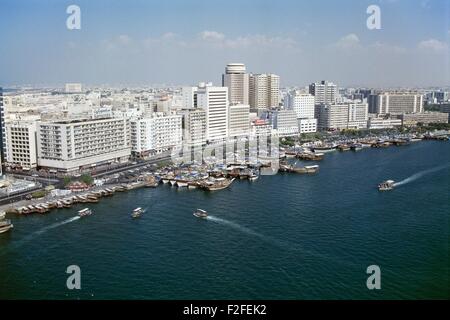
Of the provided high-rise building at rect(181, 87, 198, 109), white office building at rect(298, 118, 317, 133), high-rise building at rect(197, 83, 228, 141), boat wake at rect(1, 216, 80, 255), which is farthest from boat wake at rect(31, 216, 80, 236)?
white office building at rect(298, 118, 317, 133)

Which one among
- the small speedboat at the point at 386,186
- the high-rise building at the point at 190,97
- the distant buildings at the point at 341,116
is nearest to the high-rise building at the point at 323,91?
the distant buildings at the point at 341,116

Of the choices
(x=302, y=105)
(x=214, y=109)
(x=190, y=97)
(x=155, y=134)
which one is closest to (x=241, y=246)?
(x=155, y=134)

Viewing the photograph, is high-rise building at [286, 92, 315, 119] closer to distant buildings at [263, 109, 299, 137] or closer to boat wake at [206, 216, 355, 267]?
distant buildings at [263, 109, 299, 137]

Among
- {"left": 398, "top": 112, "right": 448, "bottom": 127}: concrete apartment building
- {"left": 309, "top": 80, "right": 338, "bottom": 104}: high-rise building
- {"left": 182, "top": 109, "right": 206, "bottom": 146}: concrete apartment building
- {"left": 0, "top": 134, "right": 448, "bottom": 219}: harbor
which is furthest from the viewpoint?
{"left": 309, "top": 80, "right": 338, "bottom": 104}: high-rise building

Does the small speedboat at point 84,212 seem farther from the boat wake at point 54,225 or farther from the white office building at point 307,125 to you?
the white office building at point 307,125

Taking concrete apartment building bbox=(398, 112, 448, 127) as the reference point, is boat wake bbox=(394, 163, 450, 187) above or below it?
below
